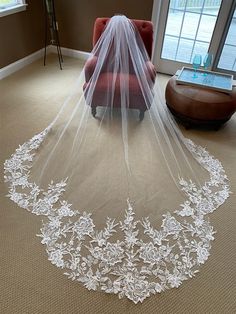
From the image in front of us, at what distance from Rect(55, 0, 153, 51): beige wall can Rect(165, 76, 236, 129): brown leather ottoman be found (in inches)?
53.6

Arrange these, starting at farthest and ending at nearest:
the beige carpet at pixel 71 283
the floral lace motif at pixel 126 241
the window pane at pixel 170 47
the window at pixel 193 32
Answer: the window pane at pixel 170 47 → the window at pixel 193 32 → the floral lace motif at pixel 126 241 → the beige carpet at pixel 71 283

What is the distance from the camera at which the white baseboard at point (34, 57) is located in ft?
10.8

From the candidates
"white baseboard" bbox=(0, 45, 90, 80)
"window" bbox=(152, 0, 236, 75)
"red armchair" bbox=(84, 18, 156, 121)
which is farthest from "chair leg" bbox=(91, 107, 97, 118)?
"window" bbox=(152, 0, 236, 75)

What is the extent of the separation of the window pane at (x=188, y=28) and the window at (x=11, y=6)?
184 centimetres

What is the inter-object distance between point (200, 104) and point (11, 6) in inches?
100.0

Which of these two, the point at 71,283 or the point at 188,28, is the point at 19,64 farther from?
the point at 71,283

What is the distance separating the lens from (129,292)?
1380 millimetres

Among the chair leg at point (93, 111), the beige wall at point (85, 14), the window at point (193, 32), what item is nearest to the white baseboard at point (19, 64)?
the beige wall at point (85, 14)

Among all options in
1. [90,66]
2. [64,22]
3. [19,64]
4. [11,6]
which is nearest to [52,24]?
[64,22]

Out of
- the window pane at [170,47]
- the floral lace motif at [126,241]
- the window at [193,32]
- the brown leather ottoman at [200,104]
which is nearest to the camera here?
the floral lace motif at [126,241]

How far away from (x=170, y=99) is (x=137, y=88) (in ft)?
1.28

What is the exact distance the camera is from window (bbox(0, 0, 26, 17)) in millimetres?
2998

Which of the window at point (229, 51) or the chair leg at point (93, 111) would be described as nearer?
the chair leg at point (93, 111)

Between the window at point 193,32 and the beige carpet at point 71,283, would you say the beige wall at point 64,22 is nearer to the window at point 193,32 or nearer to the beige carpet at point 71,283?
the window at point 193,32
